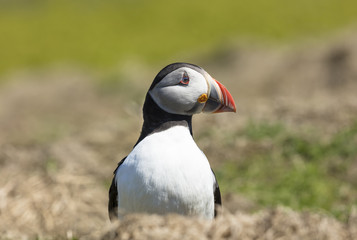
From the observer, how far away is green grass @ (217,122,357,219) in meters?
7.32

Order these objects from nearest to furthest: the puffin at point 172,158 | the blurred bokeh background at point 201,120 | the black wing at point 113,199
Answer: the puffin at point 172,158 → the black wing at point 113,199 → the blurred bokeh background at point 201,120

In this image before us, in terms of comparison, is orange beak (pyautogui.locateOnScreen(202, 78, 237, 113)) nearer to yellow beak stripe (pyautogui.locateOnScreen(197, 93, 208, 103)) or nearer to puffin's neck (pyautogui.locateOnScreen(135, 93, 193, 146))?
yellow beak stripe (pyautogui.locateOnScreen(197, 93, 208, 103))

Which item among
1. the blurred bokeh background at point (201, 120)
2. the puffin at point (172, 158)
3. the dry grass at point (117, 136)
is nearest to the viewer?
the dry grass at point (117, 136)

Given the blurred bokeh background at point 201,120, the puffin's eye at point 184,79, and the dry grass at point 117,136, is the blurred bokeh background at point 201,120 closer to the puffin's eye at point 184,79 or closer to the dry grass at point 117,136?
the dry grass at point 117,136

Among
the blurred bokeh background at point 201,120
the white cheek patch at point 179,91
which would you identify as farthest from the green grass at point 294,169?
the white cheek patch at point 179,91

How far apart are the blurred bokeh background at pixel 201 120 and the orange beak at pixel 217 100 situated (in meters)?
1.00

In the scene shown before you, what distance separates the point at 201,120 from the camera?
10.3 meters

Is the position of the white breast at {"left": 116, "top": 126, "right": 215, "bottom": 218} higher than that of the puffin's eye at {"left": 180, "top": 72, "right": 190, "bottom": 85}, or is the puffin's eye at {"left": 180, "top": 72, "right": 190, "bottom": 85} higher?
the puffin's eye at {"left": 180, "top": 72, "right": 190, "bottom": 85}

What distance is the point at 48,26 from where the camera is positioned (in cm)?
3503

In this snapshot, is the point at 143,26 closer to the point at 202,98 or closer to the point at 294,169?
the point at 294,169

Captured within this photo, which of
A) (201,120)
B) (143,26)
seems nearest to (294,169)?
(201,120)

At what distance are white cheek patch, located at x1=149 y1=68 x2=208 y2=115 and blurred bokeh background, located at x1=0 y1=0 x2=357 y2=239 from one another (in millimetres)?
923

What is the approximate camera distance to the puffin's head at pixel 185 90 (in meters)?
4.55

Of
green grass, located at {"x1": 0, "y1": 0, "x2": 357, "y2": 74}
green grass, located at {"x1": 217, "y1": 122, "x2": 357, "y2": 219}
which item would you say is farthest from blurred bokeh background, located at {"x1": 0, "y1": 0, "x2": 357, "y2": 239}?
green grass, located at {"x1": 0, "y1": 0, "x2": 357, "y2": 74}
